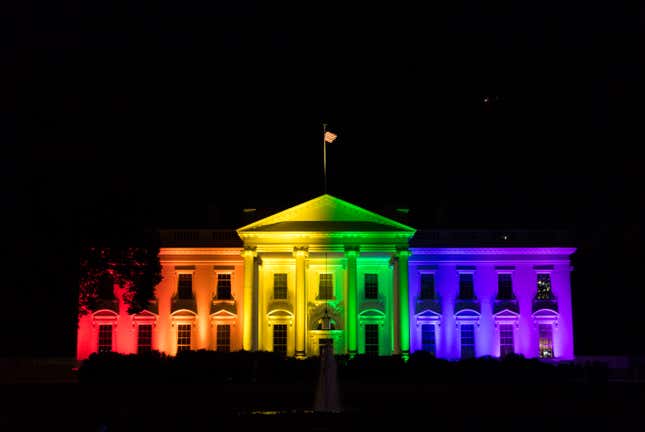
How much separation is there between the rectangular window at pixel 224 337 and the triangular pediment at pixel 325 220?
612cm

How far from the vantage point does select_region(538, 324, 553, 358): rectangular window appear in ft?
171

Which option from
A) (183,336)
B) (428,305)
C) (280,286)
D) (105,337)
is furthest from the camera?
(428,305)

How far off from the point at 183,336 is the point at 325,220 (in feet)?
36.0

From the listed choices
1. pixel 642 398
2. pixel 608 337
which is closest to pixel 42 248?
pixel 642 398

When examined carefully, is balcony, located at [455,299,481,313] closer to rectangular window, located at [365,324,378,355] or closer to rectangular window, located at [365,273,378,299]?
rectangular window, located at [365,273,378,299]

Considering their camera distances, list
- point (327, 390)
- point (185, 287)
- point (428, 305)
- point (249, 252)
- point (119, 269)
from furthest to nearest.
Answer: point (185, 287) < point (428, 305) < point (249, 252) < point (119, 269) < point (327, 390)

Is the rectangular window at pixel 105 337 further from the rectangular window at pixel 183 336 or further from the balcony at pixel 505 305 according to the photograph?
the balcony at pixel 505 305

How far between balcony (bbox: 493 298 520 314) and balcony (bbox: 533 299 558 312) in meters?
1.06

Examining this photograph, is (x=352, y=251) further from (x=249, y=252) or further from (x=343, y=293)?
(x=249, y=252)

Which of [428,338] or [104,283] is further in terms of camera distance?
[428,338]

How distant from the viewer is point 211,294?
52.8 metres

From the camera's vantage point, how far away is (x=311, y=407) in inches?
994

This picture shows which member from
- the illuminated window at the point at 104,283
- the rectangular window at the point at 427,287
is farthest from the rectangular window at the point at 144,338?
the rectangular window at the point at 427,287

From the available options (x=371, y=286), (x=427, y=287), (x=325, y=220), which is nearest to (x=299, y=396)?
(x=325, y=220)
